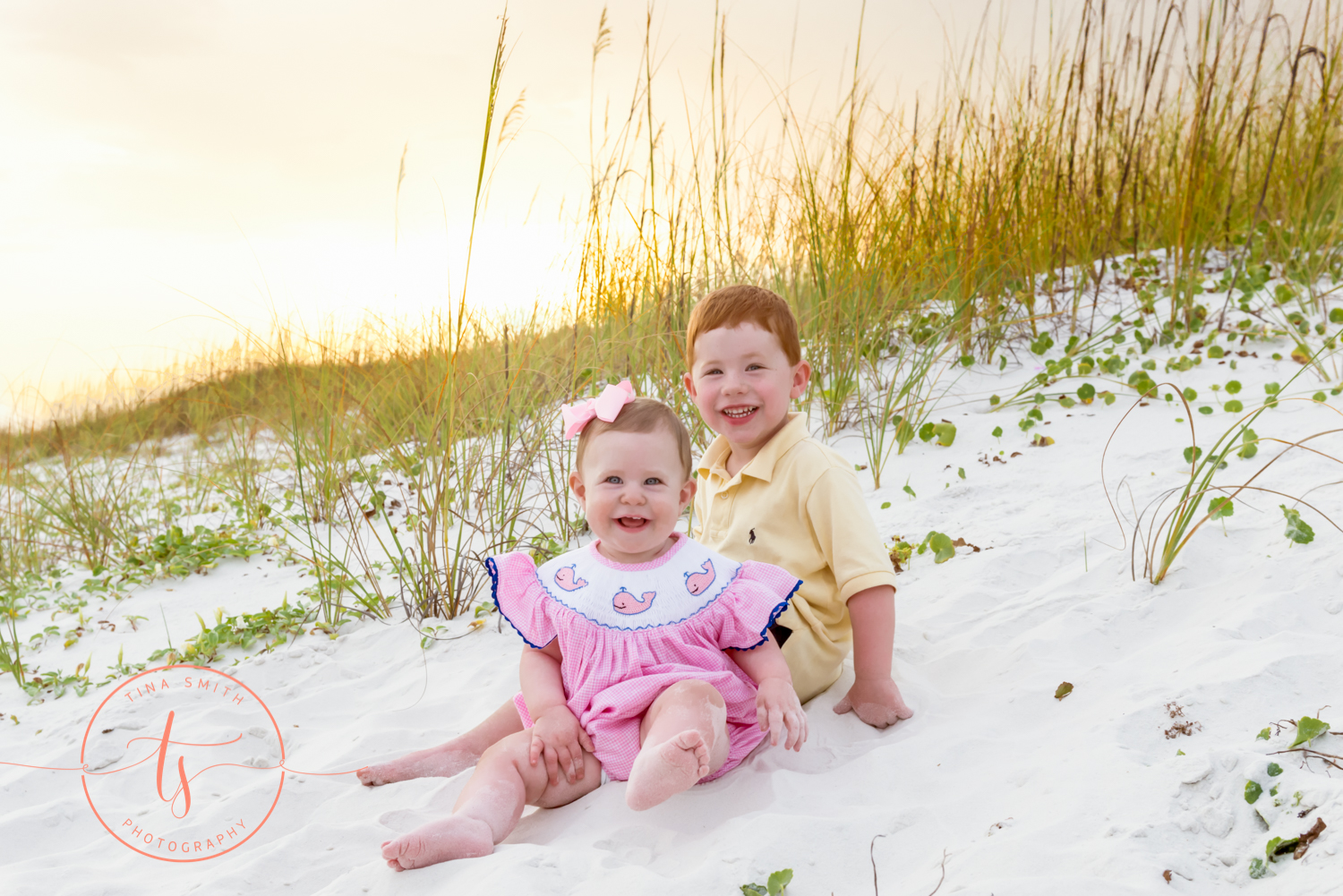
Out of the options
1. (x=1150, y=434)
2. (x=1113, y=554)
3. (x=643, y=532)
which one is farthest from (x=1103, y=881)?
(x=1150, y=434)

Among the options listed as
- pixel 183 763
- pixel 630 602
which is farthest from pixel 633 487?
pixel 183 763

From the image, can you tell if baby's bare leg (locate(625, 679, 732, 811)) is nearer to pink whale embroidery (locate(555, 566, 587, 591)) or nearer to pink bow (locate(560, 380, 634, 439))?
pink whale embroidery (locate(555, 566, 587, 591))

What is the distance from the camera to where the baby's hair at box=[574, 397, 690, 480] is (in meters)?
1.88

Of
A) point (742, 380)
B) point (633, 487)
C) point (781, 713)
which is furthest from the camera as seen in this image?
point (742, 380)

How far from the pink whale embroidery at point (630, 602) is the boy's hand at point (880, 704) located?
0.56 m

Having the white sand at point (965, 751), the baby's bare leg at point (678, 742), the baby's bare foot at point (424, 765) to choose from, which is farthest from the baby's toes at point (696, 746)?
the baby's bare foot at point (424, 765)

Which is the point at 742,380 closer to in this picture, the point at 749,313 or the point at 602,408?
the point at 749,313

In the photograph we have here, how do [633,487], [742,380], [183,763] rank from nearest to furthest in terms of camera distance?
[633,487] < [742,380] < [183,763]

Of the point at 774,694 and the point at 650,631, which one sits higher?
the point at 650,631

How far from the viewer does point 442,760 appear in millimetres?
2109

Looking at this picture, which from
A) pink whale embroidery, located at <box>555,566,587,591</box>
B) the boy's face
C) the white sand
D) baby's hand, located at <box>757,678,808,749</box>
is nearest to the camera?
the white sand

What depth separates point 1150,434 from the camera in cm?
362

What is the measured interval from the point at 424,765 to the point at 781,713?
0.93 metres

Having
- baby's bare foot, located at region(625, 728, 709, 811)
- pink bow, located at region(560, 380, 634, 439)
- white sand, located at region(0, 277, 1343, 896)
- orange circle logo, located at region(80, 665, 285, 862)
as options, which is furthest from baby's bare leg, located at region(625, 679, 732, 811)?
orange circle logo, located at region(80, 665, 285, 862)
